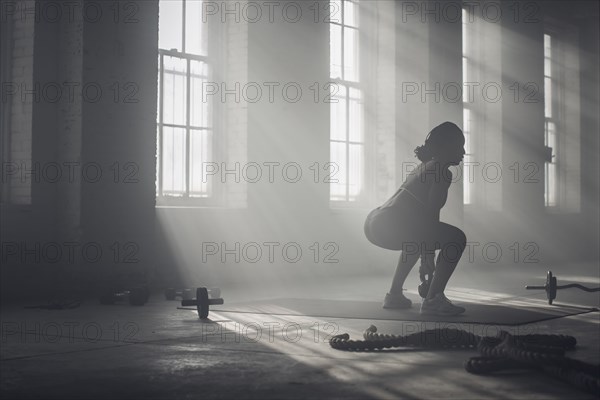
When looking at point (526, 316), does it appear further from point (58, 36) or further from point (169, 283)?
point (58, 36)

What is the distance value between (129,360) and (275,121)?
579cm

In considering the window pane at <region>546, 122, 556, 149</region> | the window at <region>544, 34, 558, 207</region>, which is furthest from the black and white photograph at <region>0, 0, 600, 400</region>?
the window pane at <region>546, 122, 556, 149</region>

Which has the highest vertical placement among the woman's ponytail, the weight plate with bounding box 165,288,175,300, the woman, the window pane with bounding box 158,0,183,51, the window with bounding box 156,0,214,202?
the window pane with bounding box 158,0,183,51

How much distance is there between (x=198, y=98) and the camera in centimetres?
879

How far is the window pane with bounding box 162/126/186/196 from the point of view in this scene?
332 inches

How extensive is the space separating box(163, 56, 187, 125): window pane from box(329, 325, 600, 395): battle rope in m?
4.80

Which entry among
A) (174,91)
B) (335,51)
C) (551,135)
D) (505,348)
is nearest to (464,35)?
(551,135)

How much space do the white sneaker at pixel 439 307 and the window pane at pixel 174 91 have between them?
3863 mm

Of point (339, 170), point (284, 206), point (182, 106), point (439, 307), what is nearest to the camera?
point (439, 307)

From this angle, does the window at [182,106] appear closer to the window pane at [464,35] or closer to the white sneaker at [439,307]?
the white sneaker at [439,307]

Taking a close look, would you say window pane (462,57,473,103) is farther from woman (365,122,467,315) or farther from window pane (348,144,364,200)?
woman (365,122,467,315)

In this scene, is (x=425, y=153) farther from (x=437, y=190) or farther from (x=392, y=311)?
(x=392, y=311)

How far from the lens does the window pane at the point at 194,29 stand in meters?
8.70

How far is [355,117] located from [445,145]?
506 cm
